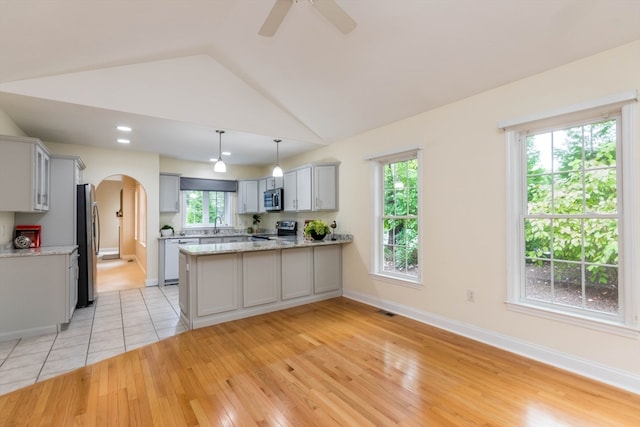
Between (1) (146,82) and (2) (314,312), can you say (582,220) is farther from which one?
(1) (146,82)

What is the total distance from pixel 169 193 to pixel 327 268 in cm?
379

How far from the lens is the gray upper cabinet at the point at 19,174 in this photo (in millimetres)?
3330

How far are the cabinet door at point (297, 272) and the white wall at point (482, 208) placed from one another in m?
0.97

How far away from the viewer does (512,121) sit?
2.91 meters

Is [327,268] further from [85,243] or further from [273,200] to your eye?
[85,243]

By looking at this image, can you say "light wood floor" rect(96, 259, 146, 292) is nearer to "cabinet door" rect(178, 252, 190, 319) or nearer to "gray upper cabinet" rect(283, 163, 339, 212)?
"cabinet door" rect(178, 252, 190, 319)

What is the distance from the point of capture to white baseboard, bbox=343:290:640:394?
91.9 inches

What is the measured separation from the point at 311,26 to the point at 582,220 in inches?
120

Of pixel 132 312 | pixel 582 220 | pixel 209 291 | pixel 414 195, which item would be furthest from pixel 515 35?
pixel 132 312

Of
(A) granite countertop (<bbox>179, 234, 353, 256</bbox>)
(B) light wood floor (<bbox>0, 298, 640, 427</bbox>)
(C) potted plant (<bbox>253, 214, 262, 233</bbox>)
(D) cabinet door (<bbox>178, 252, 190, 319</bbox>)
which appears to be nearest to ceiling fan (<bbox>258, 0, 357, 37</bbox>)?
(A) granite countertop (<bbox>179, 234, 353, 256</bbox>)

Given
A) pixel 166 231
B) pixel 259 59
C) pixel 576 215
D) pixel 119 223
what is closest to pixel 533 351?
pixel 576 215

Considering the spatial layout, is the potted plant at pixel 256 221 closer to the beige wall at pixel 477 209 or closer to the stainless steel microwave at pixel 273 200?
the stainless steel microwave at pixel 273 200

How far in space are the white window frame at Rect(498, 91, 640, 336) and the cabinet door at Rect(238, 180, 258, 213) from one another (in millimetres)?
5388

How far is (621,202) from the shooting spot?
2379 mm
